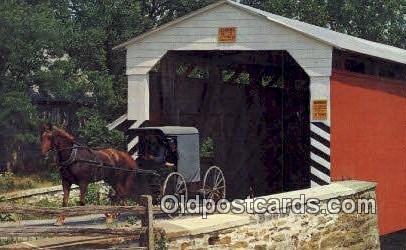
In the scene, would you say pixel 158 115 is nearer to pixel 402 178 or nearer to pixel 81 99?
pixel 402 178

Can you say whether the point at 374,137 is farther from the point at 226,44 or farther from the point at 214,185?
the point at 226,44

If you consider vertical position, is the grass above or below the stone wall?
below

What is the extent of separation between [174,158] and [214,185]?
4.49 ft

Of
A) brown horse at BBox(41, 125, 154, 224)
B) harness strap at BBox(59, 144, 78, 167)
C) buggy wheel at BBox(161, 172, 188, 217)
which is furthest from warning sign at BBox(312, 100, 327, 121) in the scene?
harness strap at BBox(59, 144, 78, 167)

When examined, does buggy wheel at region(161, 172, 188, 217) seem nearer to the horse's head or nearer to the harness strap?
the harness strap

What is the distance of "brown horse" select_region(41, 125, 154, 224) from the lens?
41.7 ft

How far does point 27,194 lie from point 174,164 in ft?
17.8

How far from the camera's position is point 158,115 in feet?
52.4

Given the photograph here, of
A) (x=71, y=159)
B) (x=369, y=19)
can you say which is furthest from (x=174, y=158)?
(x=369, y=19)

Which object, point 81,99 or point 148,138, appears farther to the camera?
point 81,99

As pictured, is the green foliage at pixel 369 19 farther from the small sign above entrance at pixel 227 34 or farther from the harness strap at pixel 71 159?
the harness strap at pixel 71 159

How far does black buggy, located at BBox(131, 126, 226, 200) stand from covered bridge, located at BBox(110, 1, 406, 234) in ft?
5.13

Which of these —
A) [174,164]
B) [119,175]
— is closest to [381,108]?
[174,164]

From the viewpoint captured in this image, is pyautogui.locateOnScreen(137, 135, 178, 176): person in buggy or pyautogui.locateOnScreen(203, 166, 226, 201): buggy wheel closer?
pyautogui.locateOnScreen(137, 135, 178, 176): person in buggy
